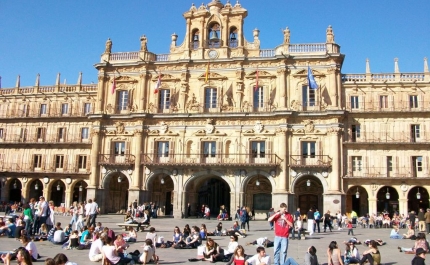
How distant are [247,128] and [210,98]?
4.98 metres

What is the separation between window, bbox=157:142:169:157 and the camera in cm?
4366

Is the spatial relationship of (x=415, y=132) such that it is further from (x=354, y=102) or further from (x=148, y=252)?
(x=148, y=252)

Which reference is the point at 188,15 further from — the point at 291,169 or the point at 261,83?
the point at 291,169

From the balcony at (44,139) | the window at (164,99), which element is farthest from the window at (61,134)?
the window at (164,99)

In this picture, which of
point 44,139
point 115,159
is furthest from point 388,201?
point 44,139

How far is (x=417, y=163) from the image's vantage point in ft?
132

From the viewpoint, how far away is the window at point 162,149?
43.7m

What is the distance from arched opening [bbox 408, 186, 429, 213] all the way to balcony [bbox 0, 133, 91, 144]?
3335 cm

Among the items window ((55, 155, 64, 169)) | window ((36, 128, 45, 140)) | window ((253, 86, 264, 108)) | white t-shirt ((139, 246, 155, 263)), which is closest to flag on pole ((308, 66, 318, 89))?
window ((253, 86, 264, 108))

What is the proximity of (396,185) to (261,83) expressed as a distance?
15.5 meters

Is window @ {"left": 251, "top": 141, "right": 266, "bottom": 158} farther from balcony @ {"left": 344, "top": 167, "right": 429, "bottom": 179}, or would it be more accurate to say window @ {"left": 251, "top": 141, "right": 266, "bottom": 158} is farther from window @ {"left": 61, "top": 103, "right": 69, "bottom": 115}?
window @ {"left": 61, "top": 103, "right": 69, "bottom": 115}

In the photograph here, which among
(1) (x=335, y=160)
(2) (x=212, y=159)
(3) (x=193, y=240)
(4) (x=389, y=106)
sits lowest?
(3) (x=193, y=240)

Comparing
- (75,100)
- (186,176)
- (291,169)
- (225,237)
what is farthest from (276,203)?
(75,100)

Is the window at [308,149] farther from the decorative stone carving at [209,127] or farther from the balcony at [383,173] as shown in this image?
the decorative stone carving at [209,127]
